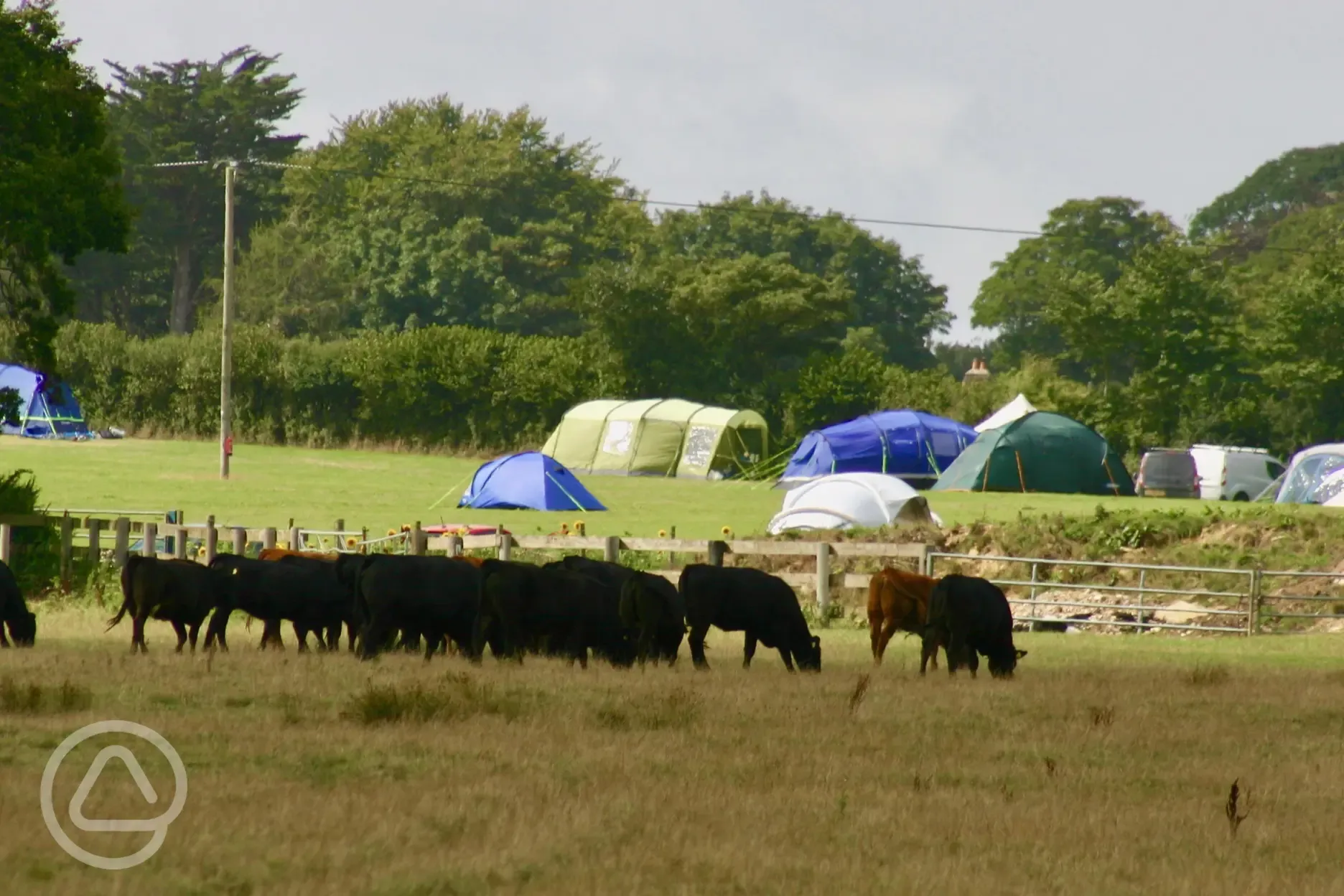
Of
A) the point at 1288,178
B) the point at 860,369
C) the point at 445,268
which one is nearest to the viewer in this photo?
the point at 860,369

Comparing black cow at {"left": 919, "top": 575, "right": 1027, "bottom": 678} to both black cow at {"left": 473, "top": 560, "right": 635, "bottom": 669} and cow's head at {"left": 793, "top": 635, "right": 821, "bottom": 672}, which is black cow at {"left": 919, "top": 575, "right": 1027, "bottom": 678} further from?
black cow at {"left": 473, "top": 560, "right": 635, "bottom": 669}

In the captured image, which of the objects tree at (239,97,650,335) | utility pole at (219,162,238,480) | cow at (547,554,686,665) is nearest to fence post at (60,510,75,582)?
cow at (547,554,686,665)

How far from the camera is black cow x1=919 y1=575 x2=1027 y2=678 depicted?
16.7 meters

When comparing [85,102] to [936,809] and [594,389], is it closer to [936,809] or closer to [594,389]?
[936,809]

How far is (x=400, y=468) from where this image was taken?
58125 millimetres

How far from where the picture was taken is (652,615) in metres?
17.0

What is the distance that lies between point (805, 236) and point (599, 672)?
85949mm

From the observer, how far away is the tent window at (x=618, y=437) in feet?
194

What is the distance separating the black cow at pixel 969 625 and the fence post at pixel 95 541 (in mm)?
13856

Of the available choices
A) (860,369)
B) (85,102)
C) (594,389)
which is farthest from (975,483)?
(85,102)

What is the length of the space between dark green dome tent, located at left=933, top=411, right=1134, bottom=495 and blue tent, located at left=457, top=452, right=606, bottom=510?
1075cm

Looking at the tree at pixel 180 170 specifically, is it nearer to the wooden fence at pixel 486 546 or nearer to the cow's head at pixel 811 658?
the wooden fence at pixel 486 546

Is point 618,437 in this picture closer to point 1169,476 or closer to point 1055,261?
point 1169,476

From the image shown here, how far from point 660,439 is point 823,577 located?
34.3 meters
